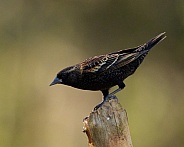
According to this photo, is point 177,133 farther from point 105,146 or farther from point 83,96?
point 105,146

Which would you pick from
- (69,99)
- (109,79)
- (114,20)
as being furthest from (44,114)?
(109,79)

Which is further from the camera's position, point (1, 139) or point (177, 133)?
point (177, 133)

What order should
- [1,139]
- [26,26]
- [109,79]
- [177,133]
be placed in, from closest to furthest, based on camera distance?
[109,79] < [1,139] < [177,133] < [26,26]

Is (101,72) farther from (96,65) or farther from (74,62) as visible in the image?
(74,62)

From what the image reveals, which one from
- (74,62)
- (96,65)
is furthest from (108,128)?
(74,62)

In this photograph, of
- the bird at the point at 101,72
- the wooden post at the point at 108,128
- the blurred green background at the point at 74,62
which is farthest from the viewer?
the blurred green background at the point at 74,62

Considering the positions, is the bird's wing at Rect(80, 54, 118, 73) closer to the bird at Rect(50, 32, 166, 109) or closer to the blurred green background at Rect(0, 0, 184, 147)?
the bird at Rect(50, 32, 166, 109)

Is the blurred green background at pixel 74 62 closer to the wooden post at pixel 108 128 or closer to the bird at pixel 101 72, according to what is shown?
the bird at pixel 101 72

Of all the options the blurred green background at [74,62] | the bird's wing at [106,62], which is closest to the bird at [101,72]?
the bird's wing at [106,62]
